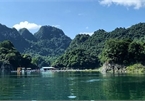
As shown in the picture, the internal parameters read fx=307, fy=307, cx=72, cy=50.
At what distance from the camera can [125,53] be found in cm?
11062

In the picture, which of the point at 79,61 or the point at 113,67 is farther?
the point at 79,61

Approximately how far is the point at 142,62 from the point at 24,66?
9001cm

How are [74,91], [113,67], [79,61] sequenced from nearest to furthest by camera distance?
[74,91], [113,67], [79,61]

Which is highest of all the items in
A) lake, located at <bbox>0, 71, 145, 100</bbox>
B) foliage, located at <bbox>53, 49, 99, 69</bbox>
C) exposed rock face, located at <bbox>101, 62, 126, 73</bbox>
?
foliage, located at <bbox>53, 49, 99, 69</bbox>

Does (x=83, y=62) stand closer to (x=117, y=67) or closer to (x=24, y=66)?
(x=24, y=66)

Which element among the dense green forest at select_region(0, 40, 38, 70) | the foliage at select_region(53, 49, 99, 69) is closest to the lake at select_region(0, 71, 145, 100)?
the dense green forest at select_region(0, 40, 38, 70)

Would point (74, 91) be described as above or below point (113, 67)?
below

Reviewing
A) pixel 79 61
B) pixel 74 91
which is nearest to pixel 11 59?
pixel 79 61

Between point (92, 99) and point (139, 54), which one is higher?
point (139, 54)

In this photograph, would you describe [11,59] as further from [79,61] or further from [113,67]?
[113,67]

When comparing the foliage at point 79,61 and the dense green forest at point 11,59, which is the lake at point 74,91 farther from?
the foliage at point 79,61

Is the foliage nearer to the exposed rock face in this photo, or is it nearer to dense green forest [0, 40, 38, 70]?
dense green forest [0, 40, 38, 70]

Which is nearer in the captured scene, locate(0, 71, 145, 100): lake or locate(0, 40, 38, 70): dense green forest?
locate(0, 71, 145, 100): lake

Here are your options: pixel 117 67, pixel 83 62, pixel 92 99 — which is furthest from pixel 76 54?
pixel 92 99
